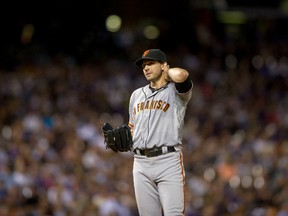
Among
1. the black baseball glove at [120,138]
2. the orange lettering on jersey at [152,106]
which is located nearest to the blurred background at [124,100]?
the black baseball glove at [120,138]

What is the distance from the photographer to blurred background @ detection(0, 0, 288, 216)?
1177 centimetres

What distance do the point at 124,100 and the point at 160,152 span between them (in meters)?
9.16

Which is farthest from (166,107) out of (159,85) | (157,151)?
(157,151)

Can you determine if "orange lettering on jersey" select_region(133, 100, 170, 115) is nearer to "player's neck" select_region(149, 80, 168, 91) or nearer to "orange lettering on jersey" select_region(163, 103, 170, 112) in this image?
"orange lettering on jersey" select_region(163, 103, 170, 112)

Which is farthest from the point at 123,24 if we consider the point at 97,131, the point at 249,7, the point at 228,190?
the point at 228,190

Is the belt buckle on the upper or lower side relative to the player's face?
lower

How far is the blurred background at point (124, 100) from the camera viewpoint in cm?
1177

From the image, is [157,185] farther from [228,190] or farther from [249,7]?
[249,7]

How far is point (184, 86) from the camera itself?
21.3ft

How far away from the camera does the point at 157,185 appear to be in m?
6.70

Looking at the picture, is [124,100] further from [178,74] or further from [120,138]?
[178,74]

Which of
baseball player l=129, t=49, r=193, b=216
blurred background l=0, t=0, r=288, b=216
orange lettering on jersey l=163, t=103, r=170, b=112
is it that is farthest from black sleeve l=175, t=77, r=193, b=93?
Answer: blurred background l=0, t=0, r=288, b=216

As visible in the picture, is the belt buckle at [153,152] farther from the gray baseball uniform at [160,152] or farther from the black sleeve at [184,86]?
the black sleeve at [184,86]

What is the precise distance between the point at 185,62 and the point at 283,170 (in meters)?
5.44
